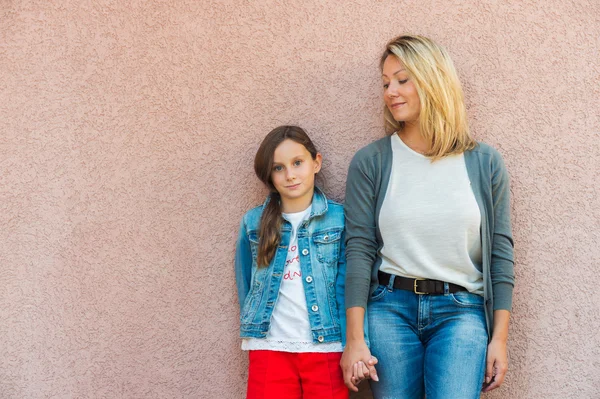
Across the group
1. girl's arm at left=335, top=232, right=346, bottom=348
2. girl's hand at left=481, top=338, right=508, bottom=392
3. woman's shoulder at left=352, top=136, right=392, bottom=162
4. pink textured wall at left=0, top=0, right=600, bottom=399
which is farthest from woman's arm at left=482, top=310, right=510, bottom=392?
woman's shoulder at left=352, top=136, right=392, bottom=162

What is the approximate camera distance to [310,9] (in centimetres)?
310

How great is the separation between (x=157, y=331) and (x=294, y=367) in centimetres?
85

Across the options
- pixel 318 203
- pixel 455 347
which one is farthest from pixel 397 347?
pixel 318 203

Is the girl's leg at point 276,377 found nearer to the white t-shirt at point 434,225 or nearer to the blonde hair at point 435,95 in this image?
the white t-shirt at point 434,225

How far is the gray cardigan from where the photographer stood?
2631mm

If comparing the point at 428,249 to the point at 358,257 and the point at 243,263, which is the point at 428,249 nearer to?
the point at 358,257

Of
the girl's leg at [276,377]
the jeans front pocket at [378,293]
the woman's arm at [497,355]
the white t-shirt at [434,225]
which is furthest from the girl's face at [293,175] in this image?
the woman's arm at [497,355]

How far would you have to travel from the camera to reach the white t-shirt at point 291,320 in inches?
107

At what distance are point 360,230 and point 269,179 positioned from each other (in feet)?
1.71

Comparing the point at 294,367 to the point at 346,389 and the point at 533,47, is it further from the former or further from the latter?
the point at 533,47

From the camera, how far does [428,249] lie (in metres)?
2.61

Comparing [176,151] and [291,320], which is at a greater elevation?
[176,151]

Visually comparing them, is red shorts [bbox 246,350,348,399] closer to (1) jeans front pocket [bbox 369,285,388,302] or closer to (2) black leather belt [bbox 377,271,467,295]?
(1) jeans front pocket [bbox 369,285,388,302]

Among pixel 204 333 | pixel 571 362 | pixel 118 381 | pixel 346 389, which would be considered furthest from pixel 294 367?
pixel 571 362
